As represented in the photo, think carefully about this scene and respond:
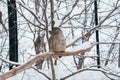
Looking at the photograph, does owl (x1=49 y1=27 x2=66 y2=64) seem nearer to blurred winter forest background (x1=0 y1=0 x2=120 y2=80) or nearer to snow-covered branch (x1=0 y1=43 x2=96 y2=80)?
snow-covered branch (x1=0 y1=43 x2=96 y2=80)

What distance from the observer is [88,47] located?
2.95 feet

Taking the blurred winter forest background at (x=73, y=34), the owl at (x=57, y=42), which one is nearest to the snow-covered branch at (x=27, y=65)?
the owl at (x=57, y=42)

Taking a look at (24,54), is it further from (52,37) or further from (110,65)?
(52,37)

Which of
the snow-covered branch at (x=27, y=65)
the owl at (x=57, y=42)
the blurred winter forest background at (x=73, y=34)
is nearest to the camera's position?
the snow-covered branch at (x=27, y=65)

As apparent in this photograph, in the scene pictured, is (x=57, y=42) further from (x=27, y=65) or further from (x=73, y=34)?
(x=73, y=34)

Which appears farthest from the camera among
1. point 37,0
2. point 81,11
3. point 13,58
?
point 81,11

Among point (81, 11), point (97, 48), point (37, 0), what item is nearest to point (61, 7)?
point (81, 11)

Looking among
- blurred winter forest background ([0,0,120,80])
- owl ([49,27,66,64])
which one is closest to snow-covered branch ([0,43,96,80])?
owl ([49,27,66,64])

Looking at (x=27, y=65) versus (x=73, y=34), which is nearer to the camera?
(x=27, y=65)

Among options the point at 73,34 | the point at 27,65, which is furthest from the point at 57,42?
the point at 73,34

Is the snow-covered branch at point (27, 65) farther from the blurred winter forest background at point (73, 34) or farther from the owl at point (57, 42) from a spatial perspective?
the blurred winter forest background at point (73, 34)

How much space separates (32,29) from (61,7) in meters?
0.22

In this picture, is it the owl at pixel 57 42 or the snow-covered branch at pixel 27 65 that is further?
the owl at pixel 57 42

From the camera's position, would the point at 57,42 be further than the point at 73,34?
No
